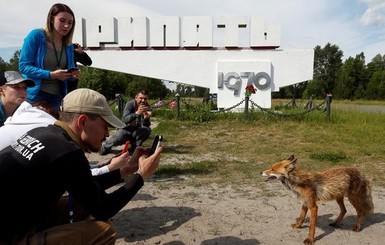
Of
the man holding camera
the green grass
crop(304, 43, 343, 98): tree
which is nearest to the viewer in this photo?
the man holding camera

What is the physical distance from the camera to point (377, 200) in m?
4.46

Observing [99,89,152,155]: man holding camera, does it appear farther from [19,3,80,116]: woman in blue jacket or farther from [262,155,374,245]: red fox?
[262,155,374,245]: red fox

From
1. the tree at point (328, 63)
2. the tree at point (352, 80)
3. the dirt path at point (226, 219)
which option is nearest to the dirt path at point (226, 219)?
the dirt path at point (226, 219)

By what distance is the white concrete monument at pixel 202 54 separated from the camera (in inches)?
672

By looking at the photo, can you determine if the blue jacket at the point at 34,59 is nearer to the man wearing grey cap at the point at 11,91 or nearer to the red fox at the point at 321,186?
the man wearing grey cap at the point at 11,91

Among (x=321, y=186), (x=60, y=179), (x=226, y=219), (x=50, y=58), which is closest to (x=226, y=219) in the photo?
(x=226, y=219)

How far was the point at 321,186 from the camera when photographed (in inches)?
133

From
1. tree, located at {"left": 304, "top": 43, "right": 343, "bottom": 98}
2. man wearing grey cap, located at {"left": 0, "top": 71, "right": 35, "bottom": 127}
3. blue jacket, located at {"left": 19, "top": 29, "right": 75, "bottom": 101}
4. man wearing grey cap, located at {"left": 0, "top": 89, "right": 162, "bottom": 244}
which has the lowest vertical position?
man wearing grey cap, located at {"left": 0, "top": 89, "right": 162, "bottom": 244}

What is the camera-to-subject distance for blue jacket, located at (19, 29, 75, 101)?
3.15 m

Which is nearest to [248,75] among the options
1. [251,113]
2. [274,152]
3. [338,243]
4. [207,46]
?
[207,46]

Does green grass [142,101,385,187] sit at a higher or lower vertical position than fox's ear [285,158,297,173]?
lower

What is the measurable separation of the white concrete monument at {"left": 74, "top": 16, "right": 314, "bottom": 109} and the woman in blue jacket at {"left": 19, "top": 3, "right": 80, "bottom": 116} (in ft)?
46.1

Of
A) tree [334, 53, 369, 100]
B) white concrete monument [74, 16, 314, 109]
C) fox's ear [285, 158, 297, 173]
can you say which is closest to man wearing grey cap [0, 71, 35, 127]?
fox's ear [285, 158, 297, 173]

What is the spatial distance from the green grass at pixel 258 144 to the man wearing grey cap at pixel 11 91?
2.91 metres
